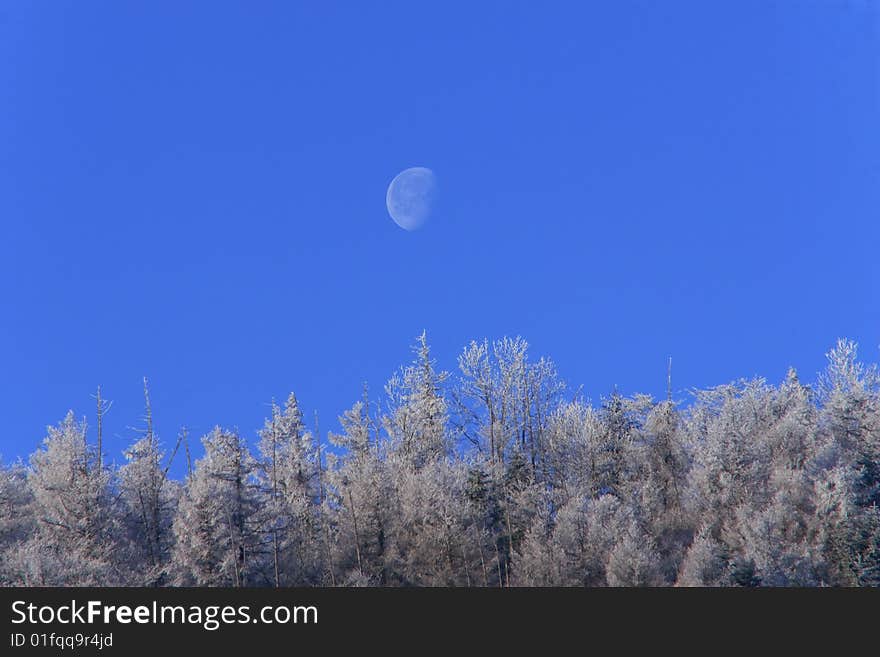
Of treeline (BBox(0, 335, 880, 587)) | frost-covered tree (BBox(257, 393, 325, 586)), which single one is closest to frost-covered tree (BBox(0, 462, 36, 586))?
treeline (BBox(0, 335, 880, 587))

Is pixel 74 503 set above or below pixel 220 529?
above

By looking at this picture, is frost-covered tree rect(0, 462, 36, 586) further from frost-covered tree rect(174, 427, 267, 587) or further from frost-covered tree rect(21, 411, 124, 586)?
frost-covered tree rect(174, 427, 267, 587)

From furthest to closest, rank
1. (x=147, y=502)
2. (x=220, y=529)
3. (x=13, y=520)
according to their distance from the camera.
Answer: (x=147, y=502), (x=13, y=520), (x=220, y=529)

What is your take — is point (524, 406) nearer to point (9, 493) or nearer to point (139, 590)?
point (9, 493)

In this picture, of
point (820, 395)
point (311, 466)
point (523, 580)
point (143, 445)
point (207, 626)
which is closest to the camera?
point (207, 626)

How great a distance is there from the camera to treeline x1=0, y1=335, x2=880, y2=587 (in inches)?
1788

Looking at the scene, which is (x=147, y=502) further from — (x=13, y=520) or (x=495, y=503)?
(x=495, y=503)

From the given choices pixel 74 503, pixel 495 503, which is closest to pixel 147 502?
pixel 74 503

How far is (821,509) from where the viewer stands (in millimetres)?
48938

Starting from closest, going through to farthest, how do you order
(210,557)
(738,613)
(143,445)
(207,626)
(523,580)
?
(207,626)
(738,613)
(210,557)
(523,580)
(143,445)

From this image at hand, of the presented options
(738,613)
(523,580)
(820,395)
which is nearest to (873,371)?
(820,395)

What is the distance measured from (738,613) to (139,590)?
973 centimetres

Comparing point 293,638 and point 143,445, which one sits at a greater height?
point 143,445

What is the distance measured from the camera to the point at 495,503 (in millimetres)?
54562
